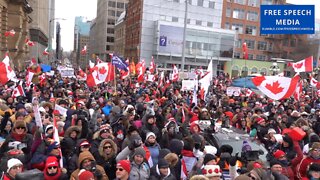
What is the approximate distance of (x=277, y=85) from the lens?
37.4 feet

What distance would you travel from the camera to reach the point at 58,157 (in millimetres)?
5820

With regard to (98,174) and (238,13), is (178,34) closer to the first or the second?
(238,13)

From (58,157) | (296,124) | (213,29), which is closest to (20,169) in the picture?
(58,157)

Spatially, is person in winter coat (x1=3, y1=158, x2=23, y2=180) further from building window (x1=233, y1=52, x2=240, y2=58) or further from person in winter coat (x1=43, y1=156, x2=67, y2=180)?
building window (x1=233, y1=52, x2=240, y2=58)

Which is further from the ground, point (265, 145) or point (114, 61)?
point (114, 61)

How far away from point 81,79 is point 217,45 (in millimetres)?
39490

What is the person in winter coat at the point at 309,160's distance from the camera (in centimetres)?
600

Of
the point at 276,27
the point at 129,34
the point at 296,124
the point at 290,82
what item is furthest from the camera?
the point at 129,34

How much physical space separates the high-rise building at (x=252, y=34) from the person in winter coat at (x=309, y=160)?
195 feet

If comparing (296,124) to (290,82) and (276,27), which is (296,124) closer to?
(290,82)

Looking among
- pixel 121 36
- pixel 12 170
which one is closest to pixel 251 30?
pixel 121 36

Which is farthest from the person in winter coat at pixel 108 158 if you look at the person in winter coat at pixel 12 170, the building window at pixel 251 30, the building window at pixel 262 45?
the building window at pixel 262 45

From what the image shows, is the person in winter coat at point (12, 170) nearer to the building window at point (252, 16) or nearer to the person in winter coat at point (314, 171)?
the person in winter coat at point (314, 171)

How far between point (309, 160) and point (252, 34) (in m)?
65.3
